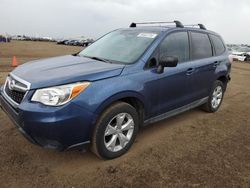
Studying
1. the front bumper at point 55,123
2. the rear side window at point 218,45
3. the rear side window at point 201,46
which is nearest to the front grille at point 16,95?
the front bumper at point 55,123

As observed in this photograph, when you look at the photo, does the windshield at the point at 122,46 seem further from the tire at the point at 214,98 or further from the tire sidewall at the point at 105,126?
the tire at the point at 214,98

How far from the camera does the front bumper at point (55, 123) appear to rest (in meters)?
3.00

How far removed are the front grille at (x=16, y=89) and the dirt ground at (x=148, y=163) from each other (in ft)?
2.78

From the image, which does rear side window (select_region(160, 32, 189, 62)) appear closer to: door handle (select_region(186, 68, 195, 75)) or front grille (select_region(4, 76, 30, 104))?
door handle (select_region(186, 68, 195, 75))

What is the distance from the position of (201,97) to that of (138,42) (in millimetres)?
1872

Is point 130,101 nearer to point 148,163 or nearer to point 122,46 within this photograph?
point 148,163

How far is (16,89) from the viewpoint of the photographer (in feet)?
11.2

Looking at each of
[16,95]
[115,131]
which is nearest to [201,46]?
[115,131]

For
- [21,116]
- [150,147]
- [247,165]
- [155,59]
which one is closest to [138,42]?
[155,59]

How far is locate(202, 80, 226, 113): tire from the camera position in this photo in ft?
18.6

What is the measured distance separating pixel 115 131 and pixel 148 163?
24.8 inches

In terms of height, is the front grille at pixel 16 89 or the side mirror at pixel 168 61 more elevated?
the side mirror at pixel 168 61

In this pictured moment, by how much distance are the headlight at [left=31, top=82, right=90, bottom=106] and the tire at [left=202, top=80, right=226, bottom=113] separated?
3.43m

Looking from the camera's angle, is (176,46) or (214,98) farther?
(214,98)
